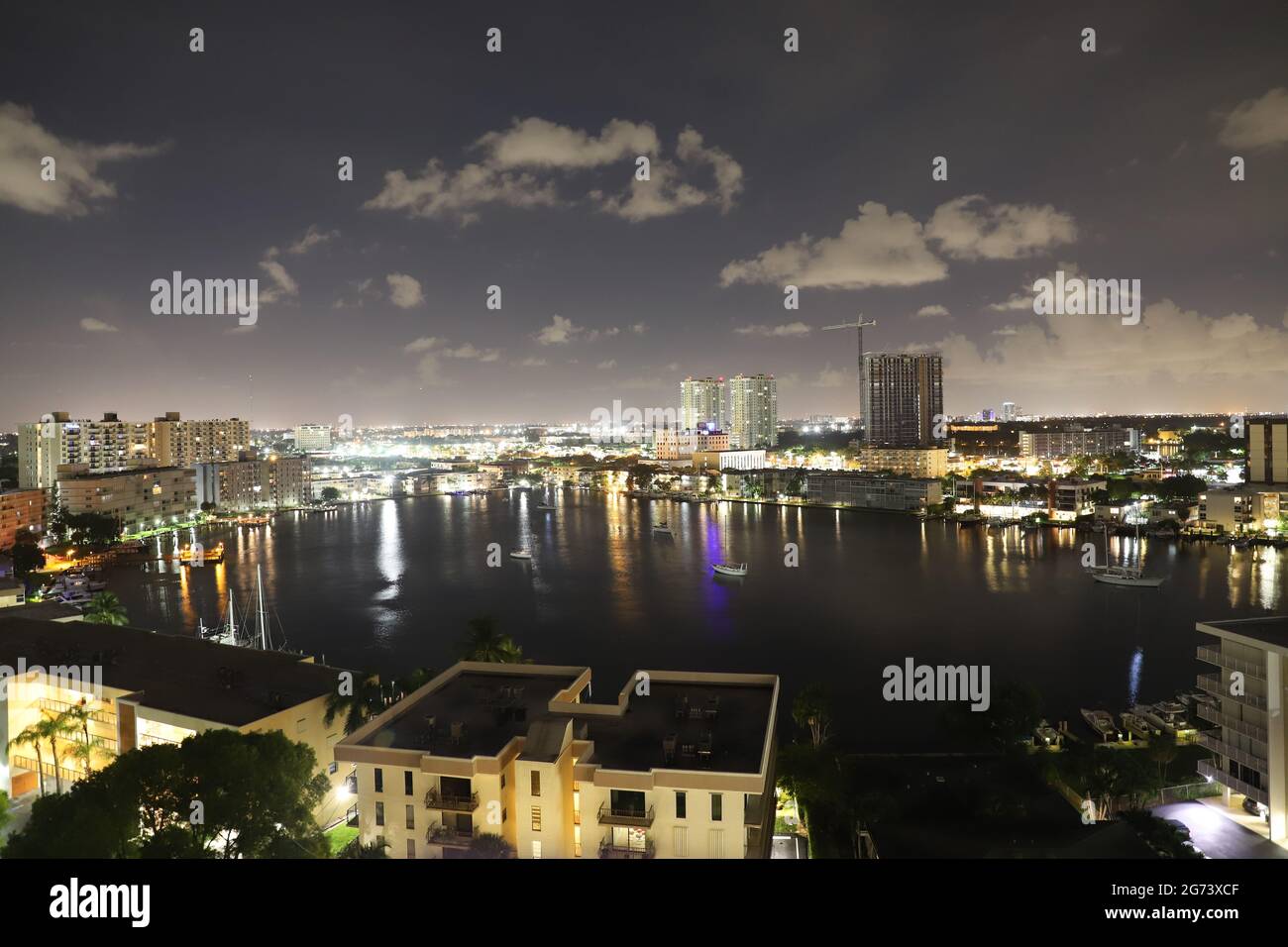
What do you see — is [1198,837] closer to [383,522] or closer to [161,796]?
[161,796]

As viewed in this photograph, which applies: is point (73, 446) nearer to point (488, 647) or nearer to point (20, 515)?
point (20, 515)

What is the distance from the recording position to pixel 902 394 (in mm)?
35969

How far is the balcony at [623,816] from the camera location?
2496mm

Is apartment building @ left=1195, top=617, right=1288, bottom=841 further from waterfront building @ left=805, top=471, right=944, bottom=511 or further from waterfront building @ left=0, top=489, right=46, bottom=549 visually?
waterfront building @ left=805, top=471, right=944, bottom=511

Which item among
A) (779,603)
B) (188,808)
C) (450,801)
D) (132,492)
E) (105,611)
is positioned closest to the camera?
(188,808)

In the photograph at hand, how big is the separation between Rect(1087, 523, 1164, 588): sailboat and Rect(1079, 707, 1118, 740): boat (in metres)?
5.33

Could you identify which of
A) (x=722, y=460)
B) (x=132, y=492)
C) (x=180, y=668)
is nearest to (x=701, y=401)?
(x=722, y=460)

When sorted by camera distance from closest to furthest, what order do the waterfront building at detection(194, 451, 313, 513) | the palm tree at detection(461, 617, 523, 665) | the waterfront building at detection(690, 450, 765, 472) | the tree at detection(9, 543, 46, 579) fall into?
the palm tree at detection(461, 617, 523, 665) → the tree at detection(9, 543, 46, 579) → the waterfront building at detection(194, 451, 313, 513) → the waterfront building at detection(690, 450, 765, 472)

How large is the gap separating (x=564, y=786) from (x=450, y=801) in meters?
0.39

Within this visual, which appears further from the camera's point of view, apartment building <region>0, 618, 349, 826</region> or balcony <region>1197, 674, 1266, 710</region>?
apartment building <region>0, 618, 349, 826</region>

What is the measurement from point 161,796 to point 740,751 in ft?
6.44

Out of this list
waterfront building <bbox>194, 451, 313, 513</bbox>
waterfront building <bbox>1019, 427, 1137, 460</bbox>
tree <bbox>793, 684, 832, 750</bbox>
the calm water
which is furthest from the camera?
waterfront building <bbox>1019, 427, 1137, 460</bbox>

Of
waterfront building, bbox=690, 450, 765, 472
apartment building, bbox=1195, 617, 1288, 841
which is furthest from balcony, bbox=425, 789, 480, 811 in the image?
waterfront building, bbox=690, 450, 765, 472

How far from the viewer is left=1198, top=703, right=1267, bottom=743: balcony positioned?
2.97 metres
